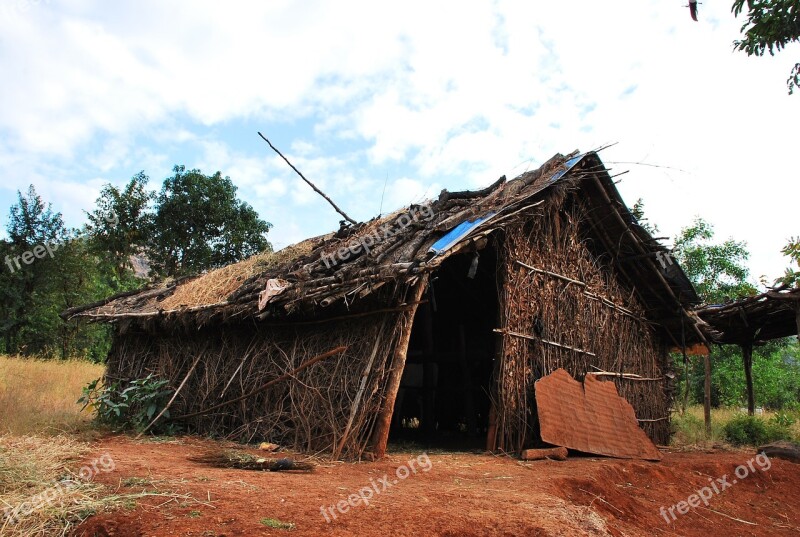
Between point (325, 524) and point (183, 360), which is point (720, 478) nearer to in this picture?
point (325, 524)

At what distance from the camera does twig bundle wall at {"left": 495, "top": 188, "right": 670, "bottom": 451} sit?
7613 mm

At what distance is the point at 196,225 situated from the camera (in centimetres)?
2044

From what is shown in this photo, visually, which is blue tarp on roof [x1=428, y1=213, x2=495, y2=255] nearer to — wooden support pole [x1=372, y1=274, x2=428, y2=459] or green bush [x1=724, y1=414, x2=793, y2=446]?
wooden support pole [x1=372, y1=274, x2=428, y2=459]

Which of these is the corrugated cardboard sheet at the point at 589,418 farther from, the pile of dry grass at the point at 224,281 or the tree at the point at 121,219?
the tree at the point at 121,219

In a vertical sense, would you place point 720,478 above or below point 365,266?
below

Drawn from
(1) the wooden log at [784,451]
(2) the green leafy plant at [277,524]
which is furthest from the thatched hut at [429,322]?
(2) the green leafy plant at [277,524]

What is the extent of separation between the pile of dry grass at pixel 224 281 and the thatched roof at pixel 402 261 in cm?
3

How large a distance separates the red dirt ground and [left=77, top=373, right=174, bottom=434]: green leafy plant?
0.80 meters

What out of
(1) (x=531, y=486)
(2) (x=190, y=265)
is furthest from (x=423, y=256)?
(2) (x=190, y=265)

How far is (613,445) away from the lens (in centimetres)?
812

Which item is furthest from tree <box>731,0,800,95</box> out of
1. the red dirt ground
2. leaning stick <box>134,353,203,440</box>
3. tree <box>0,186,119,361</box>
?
tree <box>0,186,119,361</box>

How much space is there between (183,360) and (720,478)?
746 cm

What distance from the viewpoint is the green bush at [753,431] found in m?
11.4

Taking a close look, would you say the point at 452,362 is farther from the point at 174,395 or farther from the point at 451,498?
the point at 451,498
